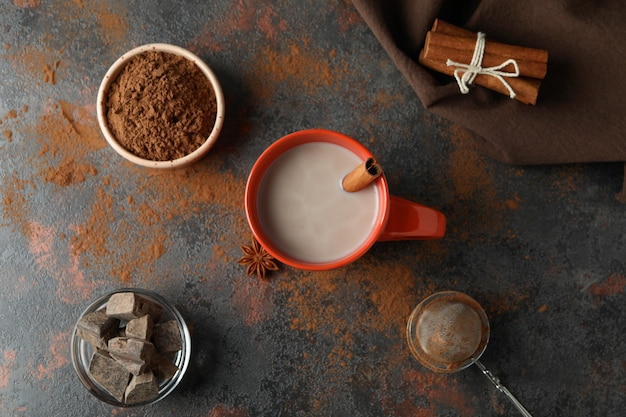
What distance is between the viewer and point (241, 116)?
1.17 meters

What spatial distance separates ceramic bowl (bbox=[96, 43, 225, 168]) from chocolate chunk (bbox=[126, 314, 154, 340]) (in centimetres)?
29

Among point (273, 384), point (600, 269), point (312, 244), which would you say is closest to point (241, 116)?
point (312, 244)

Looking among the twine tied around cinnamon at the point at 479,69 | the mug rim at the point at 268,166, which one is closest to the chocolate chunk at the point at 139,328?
the mug rim at the point at 268,166

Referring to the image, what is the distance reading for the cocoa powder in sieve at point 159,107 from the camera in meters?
1.06

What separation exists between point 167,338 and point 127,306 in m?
0.10

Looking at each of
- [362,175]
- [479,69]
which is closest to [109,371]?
[362,175]

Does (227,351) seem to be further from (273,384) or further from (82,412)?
(82,412)

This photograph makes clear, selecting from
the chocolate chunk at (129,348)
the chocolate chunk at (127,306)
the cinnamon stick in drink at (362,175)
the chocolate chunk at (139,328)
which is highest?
the cinnamon stick in drink at (362,175)

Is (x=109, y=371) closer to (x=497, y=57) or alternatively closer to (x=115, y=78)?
Result: (x=115, y=78)

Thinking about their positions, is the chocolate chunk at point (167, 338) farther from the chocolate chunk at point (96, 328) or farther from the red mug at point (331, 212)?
the red mug at point (331, 212)

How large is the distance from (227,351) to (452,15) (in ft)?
2.72

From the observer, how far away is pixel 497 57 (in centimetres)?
103

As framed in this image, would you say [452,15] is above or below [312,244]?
above

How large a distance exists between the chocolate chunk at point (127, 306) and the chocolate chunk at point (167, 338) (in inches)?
1.5
